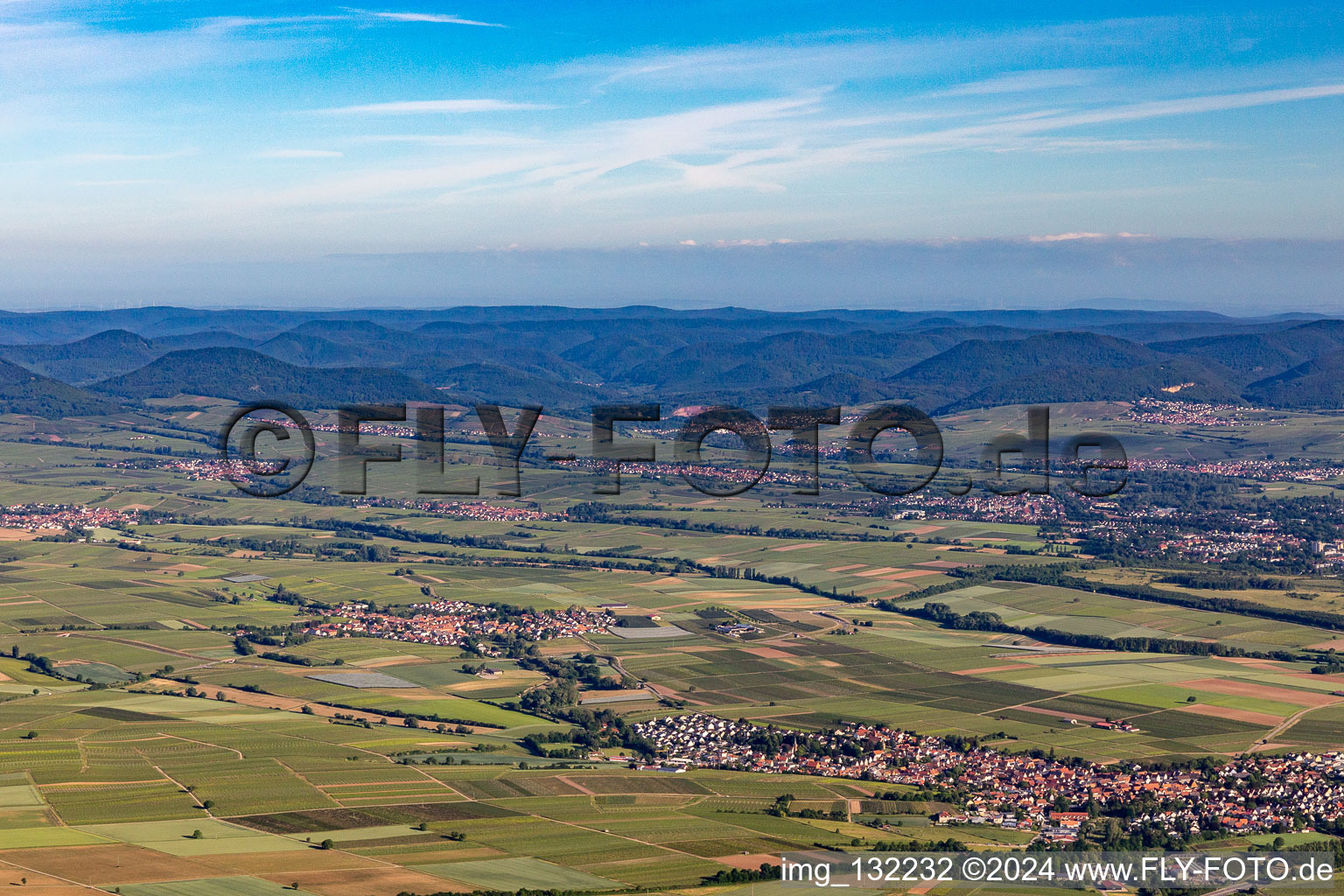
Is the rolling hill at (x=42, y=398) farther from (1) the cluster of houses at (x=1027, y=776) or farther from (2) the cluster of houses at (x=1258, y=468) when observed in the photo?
(1) the cluster of houses at (x=1027, y=776)

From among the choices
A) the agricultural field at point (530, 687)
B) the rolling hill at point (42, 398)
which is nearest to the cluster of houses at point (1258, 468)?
the agricultural field at point (530, 687)

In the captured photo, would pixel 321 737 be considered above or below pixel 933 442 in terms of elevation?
below

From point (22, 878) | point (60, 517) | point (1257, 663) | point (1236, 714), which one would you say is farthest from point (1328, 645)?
point (60, 517)

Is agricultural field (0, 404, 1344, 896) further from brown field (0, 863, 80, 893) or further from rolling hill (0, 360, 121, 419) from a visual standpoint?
rolling hill (0, 360, 121, 419)

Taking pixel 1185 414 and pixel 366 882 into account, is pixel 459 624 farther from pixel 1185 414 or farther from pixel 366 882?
pixel 1185 414

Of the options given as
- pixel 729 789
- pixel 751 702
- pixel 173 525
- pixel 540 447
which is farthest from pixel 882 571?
pixel 540 447

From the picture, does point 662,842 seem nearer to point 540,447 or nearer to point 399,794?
point 399,794
